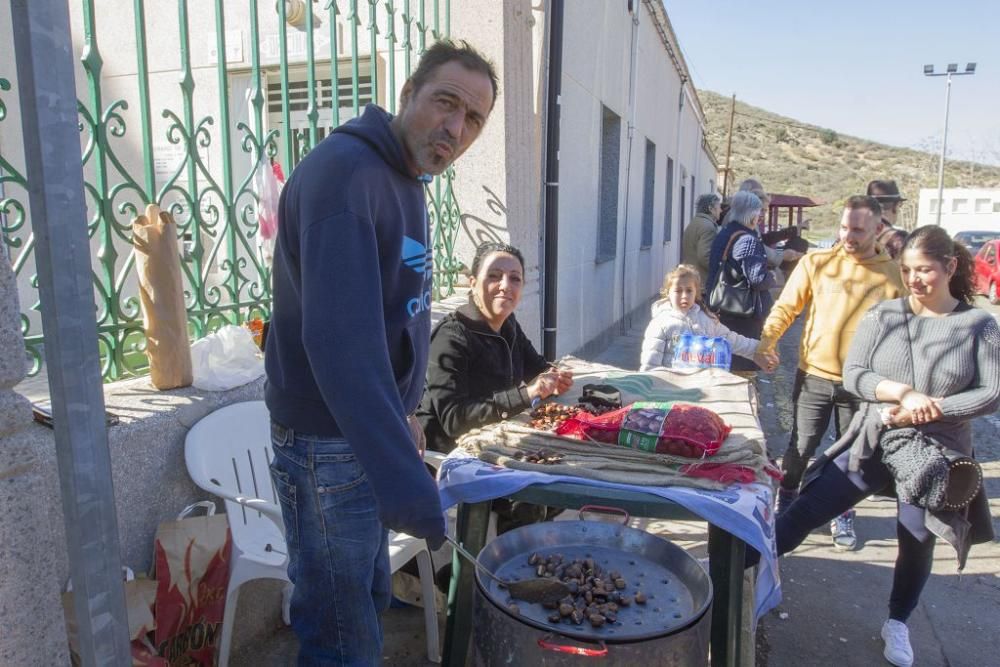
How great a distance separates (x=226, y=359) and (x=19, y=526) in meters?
1.17

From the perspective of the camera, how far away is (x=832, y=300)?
12.4 feet

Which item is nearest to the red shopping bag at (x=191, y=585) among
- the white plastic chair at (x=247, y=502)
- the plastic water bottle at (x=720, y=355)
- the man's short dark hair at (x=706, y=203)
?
the white plastic chair at (x=247, y=502)

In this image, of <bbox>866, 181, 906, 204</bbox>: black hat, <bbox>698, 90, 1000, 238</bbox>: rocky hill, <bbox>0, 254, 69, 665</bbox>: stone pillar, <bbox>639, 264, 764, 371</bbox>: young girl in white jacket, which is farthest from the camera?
<bbox>698, 90, 1000, 238</bbox>: rocky hill

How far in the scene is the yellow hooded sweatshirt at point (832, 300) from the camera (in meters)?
3.70

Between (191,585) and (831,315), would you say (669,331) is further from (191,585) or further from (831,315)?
(191,585)

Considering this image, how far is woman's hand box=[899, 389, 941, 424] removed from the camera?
2.71 metres

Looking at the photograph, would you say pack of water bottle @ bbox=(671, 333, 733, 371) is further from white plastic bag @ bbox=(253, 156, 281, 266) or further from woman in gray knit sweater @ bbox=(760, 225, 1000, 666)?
white plastic bag @ bbox=(253, 156, 281, 266)

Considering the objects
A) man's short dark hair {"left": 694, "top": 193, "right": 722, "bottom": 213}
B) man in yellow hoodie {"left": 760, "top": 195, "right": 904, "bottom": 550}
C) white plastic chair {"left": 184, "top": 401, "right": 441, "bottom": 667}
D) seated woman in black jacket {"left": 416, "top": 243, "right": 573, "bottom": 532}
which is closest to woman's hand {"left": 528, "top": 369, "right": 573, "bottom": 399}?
seated woman in black jacket {"left": 416, "top": 243, "right": 573, "bottom": 532}

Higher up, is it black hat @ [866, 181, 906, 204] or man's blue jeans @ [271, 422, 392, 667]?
black hat @ [866, 181, 906, 204]

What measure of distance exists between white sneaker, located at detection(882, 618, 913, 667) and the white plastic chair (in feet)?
5.96

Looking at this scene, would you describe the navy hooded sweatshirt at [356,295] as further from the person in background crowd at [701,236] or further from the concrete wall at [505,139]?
the person in background crowd at [701,236]

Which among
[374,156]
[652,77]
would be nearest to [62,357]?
[374,156]

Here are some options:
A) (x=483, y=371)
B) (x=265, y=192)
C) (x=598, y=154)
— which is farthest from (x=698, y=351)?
(x=598, y=154)

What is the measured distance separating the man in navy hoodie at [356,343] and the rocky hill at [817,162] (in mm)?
50919
